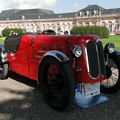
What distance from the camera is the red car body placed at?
6121 millimetres

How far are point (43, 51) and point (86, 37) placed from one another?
1177 mm

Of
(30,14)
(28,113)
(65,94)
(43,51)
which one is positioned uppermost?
(30,14)

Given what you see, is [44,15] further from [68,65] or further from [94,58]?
[68,65]

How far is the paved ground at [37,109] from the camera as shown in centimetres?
564

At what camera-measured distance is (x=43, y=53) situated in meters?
6.88

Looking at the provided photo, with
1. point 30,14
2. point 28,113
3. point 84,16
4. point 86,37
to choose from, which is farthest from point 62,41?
point 30,14

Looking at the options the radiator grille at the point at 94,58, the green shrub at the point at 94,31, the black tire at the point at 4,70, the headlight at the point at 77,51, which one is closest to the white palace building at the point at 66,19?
the green shrub at the point at 94,31

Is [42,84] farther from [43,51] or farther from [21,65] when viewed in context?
[21,65]

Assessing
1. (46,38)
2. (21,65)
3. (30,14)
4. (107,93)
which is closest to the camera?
(46,38)

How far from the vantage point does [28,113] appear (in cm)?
583

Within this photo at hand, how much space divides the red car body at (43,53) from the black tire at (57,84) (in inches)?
13.1

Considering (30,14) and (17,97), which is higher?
(30,14)

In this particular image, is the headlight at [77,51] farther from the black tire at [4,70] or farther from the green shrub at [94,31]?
the green shrub at [94,31]

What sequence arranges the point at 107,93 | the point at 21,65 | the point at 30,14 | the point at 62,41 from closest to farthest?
the point at 62,41, the point at 107,93, the point at 21,65, the point at 30,14
